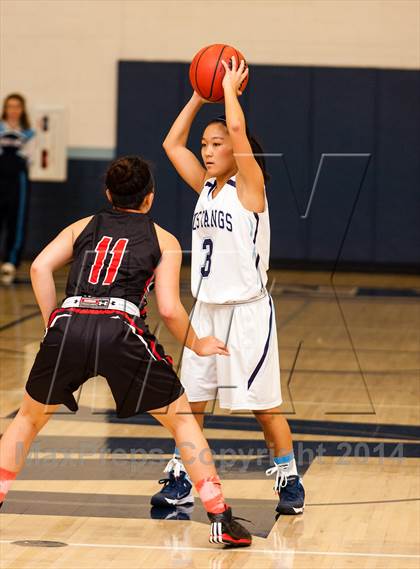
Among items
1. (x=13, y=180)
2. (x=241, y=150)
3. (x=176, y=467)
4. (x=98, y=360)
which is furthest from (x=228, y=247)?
(x=13, y=180)

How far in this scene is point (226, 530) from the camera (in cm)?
392

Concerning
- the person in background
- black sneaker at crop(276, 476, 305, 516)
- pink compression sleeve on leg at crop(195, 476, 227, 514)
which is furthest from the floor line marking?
the person in background

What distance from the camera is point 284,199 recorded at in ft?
38.1

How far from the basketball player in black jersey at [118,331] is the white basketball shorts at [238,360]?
330 mm

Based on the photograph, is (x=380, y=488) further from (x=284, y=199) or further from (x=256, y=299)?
(x=284, y=199)

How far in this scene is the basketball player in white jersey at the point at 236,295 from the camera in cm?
422

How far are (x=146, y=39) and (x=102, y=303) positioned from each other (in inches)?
335

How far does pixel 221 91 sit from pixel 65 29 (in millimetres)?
7403

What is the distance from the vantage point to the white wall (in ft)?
24.3

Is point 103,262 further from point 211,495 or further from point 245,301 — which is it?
point 211,495

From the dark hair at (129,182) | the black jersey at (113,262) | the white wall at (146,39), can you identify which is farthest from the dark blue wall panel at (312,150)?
Result: the black jersey at (113,262)

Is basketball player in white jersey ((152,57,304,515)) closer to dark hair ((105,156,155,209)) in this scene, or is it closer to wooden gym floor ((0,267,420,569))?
wooden gym floor ((0,267,420,569))

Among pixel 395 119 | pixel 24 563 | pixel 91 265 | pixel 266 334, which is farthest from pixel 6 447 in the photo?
pixel 395 119

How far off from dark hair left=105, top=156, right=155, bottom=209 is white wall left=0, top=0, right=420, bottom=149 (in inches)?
113
